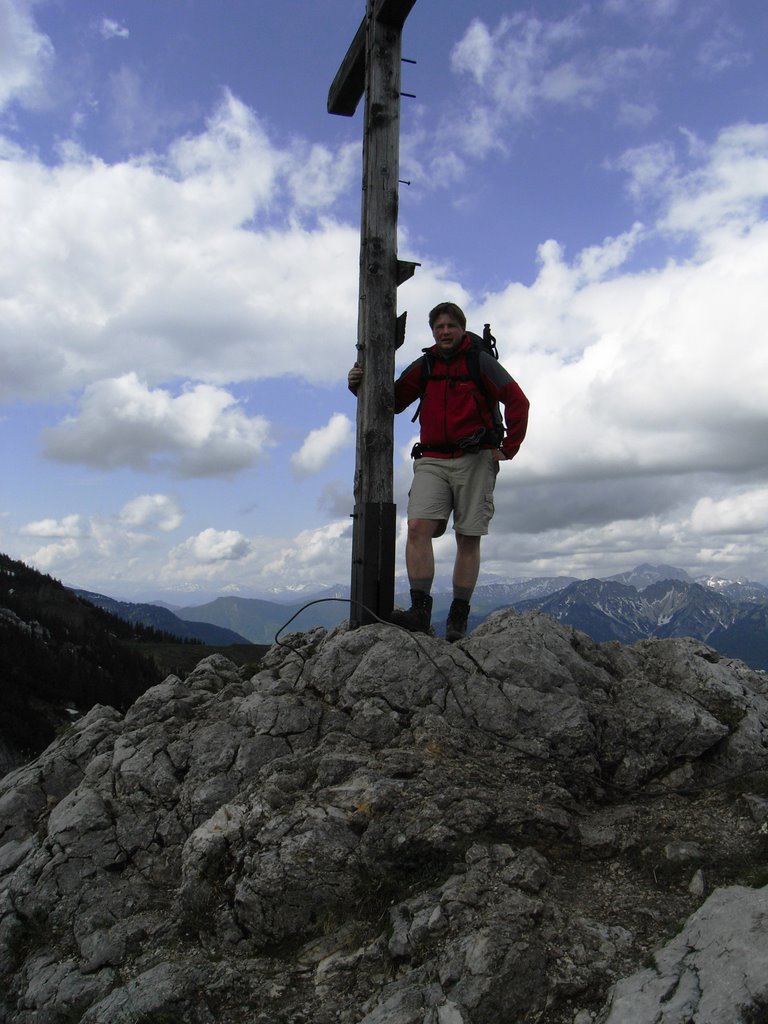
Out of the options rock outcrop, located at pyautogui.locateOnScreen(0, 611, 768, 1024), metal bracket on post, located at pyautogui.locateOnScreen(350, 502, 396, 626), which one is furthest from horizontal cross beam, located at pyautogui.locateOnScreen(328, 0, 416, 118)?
rock outcrop, located at pyautogui.locateOnScreen(0, 611, 768, 1024)

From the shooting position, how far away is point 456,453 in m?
9.22

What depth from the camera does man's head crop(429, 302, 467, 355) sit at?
30.0 feet

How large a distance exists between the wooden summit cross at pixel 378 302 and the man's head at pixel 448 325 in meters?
0.72

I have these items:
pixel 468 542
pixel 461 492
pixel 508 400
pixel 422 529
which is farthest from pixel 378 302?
pixel 468 542

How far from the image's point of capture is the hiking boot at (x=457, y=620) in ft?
30.8

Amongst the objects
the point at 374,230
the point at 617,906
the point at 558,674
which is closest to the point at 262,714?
the point at 558,674

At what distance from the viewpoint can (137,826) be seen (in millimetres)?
7363

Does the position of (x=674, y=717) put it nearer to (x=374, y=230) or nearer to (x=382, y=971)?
(x=382, y=971)

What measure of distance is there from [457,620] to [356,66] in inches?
345

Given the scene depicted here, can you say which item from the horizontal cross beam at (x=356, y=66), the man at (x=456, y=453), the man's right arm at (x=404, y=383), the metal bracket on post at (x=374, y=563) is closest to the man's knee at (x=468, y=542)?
the man at (x=456, y=453)

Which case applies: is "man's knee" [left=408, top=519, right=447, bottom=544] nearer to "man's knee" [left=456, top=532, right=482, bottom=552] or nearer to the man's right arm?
"man's knee" [left=456, top=532, right=482, bottom=552]

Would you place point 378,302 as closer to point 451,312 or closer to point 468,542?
point 451,312

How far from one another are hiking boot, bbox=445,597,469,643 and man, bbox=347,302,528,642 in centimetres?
2

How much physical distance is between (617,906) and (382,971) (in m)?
1.93
